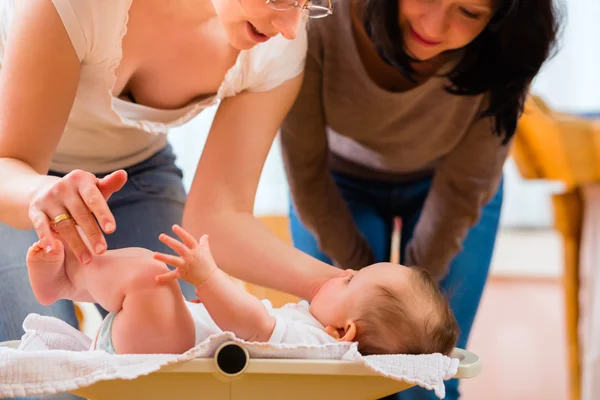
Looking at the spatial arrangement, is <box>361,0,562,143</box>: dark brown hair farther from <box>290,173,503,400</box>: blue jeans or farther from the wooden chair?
the wooden chair

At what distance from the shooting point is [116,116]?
3.42 ft

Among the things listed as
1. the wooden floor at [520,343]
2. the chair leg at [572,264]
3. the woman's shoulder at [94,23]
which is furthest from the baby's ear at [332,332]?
the wooden floor at [520,343]

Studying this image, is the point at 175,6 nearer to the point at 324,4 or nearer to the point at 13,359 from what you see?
the point at 324,4

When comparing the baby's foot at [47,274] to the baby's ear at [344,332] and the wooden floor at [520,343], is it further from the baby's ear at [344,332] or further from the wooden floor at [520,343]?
the wooden floor at [520,343]

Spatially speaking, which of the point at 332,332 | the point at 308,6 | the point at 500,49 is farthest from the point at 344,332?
the point at 500,49

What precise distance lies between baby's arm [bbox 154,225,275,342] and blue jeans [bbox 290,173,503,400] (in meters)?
0.63

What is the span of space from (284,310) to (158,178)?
0.40m

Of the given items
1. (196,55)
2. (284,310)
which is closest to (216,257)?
(284,310)

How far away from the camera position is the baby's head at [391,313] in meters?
0.88

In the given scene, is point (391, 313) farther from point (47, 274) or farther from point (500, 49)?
point (500, 49)

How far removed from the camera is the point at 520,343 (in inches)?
110

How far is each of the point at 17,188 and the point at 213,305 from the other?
0.24 m

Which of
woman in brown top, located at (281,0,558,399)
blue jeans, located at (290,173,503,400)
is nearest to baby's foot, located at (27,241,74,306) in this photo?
woman in brown top, located at (281,0,558,399)

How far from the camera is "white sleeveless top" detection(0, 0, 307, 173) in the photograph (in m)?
0.92
